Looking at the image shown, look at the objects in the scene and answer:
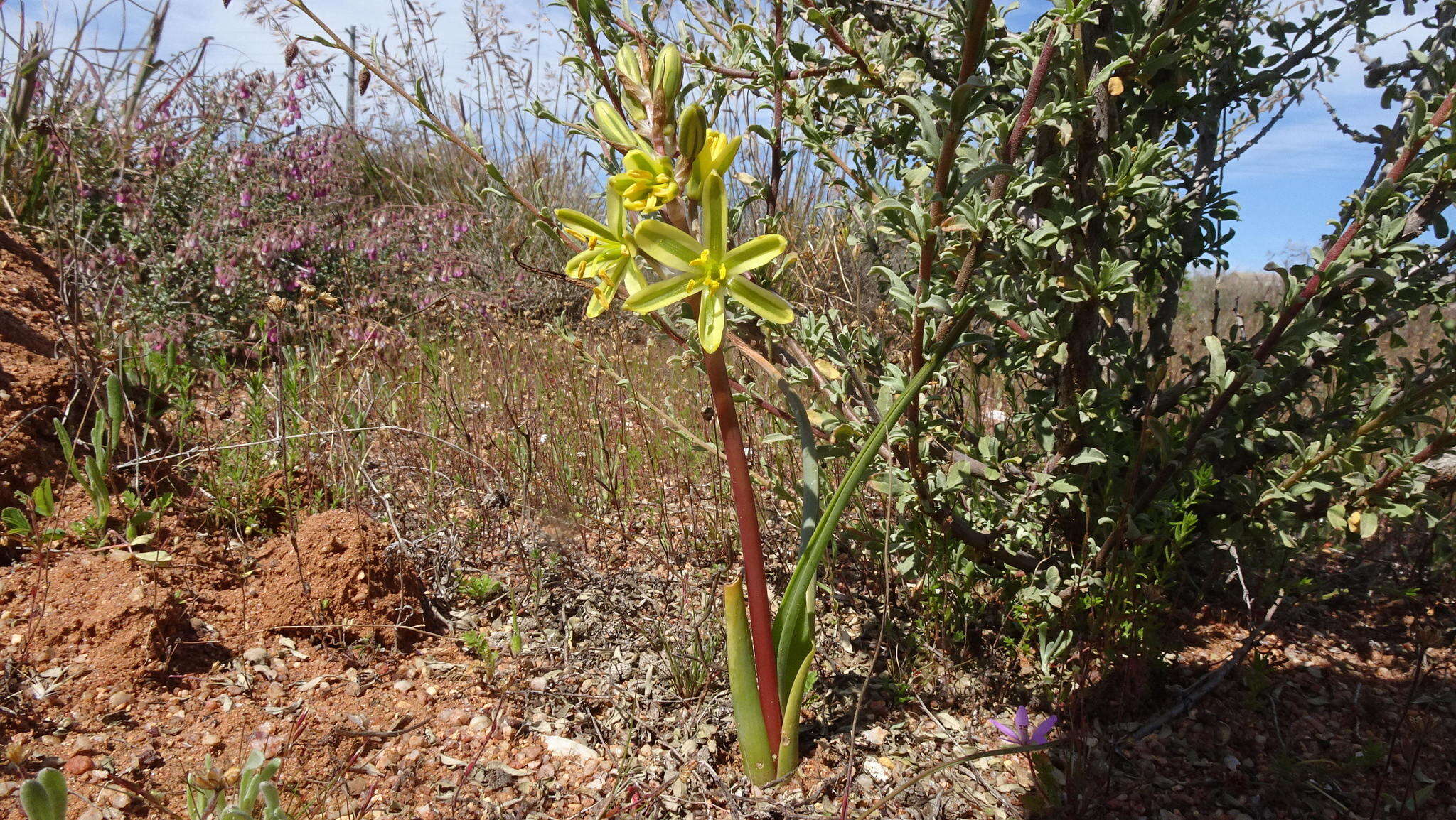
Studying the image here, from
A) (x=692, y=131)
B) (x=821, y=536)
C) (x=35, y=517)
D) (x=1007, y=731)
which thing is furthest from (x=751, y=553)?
(x=35, y=517)

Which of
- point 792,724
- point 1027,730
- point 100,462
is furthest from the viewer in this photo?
point 100,462

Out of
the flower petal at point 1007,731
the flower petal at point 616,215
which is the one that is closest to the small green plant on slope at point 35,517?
the flower petal at point 616,215

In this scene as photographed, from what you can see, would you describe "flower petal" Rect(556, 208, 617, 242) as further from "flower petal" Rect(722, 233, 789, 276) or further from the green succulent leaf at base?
the green succulent leaf at base

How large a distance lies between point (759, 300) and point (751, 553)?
504 millimetres

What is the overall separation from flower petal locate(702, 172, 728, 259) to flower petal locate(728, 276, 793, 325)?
0.21 ft

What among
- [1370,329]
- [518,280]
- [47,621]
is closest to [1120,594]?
[1370,329]

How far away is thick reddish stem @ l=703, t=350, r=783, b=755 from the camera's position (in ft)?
4.76

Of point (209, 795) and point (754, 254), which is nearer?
point (754, 254)

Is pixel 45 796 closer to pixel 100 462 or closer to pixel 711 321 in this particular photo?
pixel 711 321

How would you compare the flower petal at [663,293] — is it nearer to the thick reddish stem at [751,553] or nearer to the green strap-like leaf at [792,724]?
the thick reddish stem at [751,553]

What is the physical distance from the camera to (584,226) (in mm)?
1336

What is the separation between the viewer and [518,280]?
251 inches

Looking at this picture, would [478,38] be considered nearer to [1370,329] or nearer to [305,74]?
[305,74]

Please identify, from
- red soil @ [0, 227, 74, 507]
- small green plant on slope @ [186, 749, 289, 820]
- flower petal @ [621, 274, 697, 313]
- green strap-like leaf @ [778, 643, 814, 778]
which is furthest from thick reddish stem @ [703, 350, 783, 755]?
red soil @ [0, 227, 74, 507]
